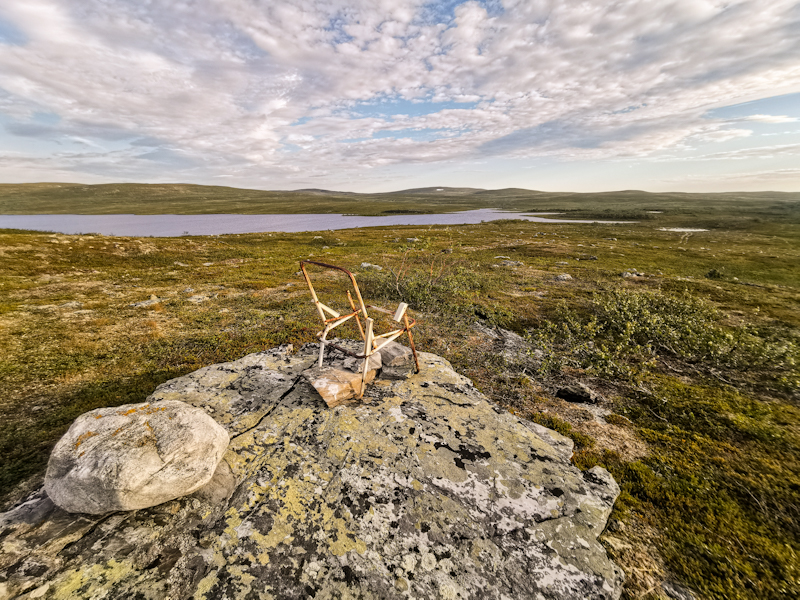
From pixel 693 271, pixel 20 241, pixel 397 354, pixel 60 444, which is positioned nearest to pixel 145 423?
pixel 60 444

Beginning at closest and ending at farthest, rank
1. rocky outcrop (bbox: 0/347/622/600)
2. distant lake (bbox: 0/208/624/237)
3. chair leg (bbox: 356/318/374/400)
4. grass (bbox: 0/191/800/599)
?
1. rocky outcrop (bbox: 0/347/622/600)
2. grass (bbox: 0/191/800/599)
3. chair leg (bbox: 356/318/374/400)
4. distant lake (bbox: 0/208/624/237)

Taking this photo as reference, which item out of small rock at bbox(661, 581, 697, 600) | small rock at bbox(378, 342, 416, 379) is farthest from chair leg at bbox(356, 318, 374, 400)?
small rock at bbox(661, 581, 697, 600)

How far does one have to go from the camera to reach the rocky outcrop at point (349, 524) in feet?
10.6

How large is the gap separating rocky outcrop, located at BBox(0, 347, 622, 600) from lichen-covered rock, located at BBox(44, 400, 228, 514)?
0.22 m

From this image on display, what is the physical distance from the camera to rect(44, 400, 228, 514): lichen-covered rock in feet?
12.2

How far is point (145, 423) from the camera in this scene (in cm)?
448

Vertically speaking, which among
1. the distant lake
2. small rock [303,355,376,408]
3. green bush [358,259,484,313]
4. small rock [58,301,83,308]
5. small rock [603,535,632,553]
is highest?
small rock [303,355,376,408]

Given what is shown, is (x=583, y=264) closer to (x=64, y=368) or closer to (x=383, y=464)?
(x=383, y=464)

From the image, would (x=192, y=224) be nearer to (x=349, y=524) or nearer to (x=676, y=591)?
(x=349, y=524)

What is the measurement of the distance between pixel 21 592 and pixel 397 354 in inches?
245

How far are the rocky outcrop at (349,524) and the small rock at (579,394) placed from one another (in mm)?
3601

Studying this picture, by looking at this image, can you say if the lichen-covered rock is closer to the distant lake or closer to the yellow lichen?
Answer: the yellow lichen

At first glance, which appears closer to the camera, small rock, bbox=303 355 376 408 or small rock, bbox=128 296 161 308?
small rock, bbox=303 355 376 408

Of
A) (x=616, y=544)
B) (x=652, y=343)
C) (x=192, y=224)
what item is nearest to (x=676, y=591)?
(x=616, y=544)
